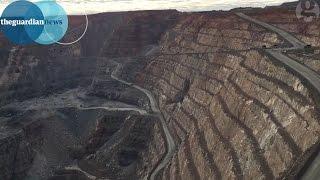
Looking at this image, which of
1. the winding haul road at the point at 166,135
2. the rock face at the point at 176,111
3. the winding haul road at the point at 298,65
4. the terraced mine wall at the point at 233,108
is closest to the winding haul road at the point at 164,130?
the winding haul road at the point at 166,135

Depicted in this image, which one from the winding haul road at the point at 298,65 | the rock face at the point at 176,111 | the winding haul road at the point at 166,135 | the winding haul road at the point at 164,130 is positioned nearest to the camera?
the winding haul road at the point at 298,65

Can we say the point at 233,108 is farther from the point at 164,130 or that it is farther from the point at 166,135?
the point at 164,130

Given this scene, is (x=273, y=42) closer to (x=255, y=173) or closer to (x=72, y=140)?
(x=255, y=173)

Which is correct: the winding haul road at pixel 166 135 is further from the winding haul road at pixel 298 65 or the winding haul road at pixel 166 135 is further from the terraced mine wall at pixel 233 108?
the winding haul road at pixel 298 65

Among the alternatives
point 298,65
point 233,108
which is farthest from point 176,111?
point 298,65

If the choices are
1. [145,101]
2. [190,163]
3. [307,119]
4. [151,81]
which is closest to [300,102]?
[307,119]
